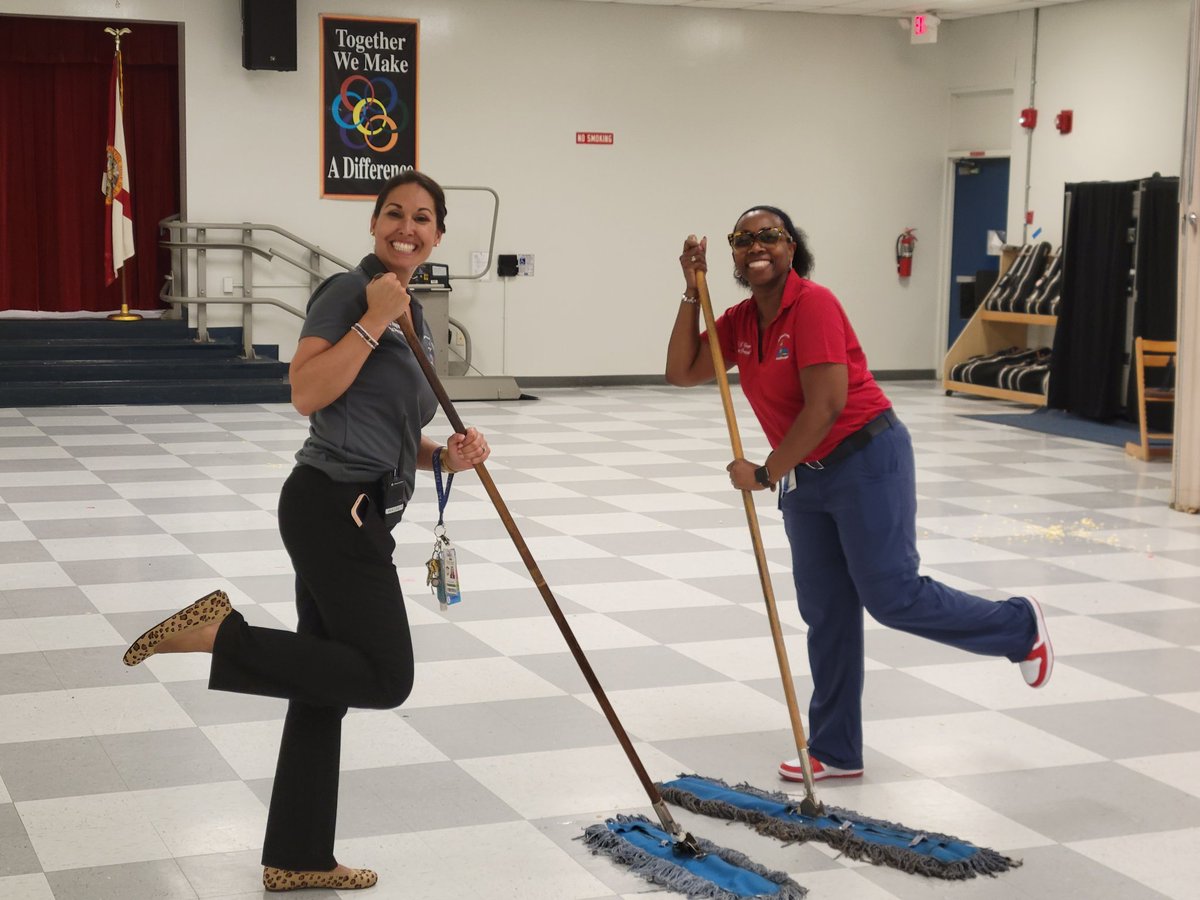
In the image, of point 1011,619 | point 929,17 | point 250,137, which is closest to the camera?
point 1011,619

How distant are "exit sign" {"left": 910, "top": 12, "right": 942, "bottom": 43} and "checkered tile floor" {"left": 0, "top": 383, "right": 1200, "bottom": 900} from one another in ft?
22.2

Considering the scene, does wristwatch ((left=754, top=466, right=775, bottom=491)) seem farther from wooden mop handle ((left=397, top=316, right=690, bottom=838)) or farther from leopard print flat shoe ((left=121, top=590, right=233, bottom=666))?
leopard print flat shoe ((left=121, top=590, right=233, bottom=666))

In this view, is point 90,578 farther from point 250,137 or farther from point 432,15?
point 432,15

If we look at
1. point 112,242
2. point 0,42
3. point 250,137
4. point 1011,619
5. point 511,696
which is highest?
point 0,42

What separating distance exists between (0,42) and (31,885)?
1189 centimetres

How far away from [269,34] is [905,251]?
635 cm

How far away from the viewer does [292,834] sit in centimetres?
309

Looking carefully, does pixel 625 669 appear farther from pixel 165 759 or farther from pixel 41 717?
pixel 41 717

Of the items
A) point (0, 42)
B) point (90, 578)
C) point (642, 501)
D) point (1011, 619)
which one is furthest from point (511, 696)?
point (0, 42)

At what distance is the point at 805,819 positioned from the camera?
138 inches

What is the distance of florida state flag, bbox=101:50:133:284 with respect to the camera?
13203mm

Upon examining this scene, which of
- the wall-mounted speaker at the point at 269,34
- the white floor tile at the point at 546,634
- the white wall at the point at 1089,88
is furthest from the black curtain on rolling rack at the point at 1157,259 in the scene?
the white floor tile at the point at 546,634

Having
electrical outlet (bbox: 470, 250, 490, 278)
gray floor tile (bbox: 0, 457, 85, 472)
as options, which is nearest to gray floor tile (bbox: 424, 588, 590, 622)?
gray floor tile (bbox: 0, 457, 85, 472)

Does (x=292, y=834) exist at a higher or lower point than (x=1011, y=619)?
lower
